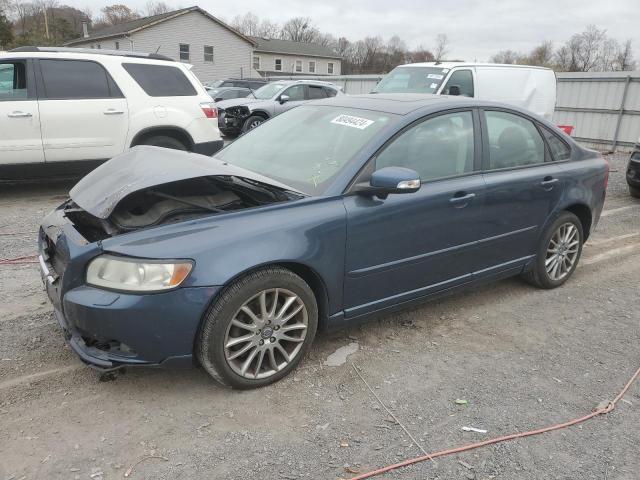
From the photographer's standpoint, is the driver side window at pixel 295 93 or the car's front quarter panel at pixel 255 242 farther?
the driver side window at pixel 295 93

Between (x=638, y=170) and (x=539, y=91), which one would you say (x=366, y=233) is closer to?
(x=638, y=170)

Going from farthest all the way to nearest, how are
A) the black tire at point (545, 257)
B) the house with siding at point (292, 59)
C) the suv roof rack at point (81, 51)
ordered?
the house with siding at point (292, 59) → the suv roof rack at point (81, 51) → the black tire at point (545, 257)

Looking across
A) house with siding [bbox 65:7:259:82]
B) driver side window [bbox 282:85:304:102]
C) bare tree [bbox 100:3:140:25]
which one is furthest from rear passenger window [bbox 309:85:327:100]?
bare tree [bbox 100:3:140:25]

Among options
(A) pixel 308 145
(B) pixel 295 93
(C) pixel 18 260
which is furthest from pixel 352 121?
(B) pixel 295 93

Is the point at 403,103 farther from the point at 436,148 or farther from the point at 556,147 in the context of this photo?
the point at 556,147

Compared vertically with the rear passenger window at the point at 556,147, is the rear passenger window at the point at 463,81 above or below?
above

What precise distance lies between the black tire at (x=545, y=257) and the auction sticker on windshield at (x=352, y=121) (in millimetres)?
1879

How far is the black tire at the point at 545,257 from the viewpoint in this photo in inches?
172

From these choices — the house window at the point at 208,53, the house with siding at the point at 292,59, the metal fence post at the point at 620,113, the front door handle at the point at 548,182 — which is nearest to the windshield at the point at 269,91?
the metal fence post at the point at 620,113

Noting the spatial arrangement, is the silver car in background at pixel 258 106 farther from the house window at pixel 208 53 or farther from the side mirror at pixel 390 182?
the house window at pixel 208 53

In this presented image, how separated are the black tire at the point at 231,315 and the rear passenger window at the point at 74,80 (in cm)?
524

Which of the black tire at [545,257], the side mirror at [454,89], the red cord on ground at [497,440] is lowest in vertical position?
the red cord on ground at [497,440]

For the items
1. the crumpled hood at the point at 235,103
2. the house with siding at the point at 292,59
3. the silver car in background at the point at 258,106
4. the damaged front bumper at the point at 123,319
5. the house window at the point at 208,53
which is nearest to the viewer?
the damaged front bumper at the point at 123,319

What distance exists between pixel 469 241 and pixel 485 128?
0.87m
